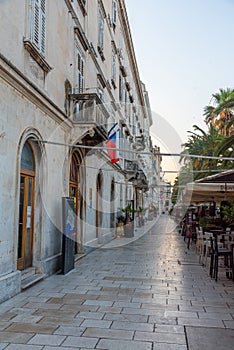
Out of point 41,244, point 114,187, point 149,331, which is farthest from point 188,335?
point 114,187

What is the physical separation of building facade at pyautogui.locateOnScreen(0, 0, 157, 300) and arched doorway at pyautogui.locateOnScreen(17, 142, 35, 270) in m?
0.02

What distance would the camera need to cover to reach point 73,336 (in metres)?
4.41

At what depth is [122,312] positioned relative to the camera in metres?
5.45

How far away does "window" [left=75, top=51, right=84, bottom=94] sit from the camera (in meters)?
11.0

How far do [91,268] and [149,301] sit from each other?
344cm

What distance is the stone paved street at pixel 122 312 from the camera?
427cm

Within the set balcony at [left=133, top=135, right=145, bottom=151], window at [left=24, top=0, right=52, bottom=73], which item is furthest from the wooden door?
balcony at [left=133, top=135, right=145, bottom=151]

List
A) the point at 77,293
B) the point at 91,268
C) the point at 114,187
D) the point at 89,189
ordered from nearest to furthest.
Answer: the point at 77,293 → the point at 91,268 → the point at 89,189 → the point at 114,187

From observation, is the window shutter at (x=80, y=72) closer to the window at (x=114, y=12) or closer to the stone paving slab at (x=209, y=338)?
A: the stone paving slab at (x=209, y=338)

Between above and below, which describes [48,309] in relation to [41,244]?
below

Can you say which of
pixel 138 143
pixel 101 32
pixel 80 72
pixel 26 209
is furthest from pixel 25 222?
pixel 138 143

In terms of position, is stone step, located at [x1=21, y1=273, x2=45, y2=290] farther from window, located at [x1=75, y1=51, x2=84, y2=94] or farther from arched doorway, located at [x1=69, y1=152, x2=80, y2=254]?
window, located at [x1=75, y1=51, x2=84, y2=94]

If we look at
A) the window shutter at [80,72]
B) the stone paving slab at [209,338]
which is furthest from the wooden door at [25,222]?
the window shutter at [80,72]

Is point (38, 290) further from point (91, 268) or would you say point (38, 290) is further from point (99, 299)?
point (91, 268)
